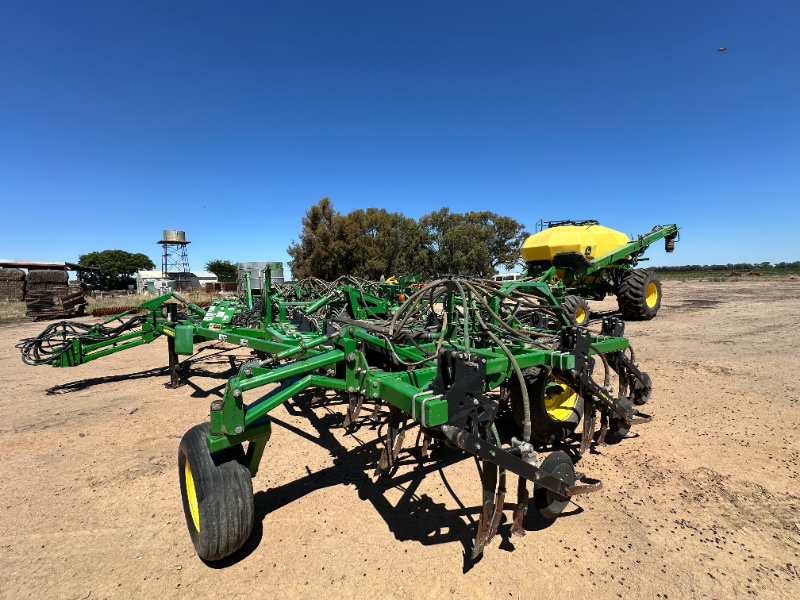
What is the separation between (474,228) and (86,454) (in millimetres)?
29580

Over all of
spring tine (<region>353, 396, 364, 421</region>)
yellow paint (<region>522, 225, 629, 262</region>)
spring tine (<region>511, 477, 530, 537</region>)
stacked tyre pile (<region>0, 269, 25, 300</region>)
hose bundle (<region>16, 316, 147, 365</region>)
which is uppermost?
yellow paint (<region>522, 225, 629, 262</region>)

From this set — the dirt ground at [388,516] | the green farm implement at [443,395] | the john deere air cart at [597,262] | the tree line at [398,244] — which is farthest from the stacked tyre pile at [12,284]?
Answer: the john deere air cart at [597,262]

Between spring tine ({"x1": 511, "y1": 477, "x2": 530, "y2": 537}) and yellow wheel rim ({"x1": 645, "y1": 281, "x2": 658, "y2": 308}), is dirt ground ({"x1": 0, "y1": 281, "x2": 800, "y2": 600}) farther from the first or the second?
yellow wheel rim ({"x1": 645, "y1": 281, "x2": 658, "y2": 308})

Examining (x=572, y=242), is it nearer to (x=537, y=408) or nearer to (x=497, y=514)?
(x=537, y=408)

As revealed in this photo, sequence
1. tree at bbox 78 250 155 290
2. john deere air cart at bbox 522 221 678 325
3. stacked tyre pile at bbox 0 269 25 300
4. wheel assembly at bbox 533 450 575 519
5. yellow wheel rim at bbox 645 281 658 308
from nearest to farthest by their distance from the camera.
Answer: wheel assembly at bbox 533 450 575 519 < john deere air cart at bbox 522 221 678 325 < yellow wheel rim at bbox 645 281 658 308 < stacked tyre pile at bbox 0 269 25 300 < tree at bbox 78 250 155 290

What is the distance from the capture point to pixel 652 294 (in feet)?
36.9

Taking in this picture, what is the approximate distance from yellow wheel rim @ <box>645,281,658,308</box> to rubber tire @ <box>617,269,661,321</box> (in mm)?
143

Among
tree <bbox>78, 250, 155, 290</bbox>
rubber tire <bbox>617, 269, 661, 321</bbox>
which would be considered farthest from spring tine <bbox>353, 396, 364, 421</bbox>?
tree <bbox>78, 250, 155, 290</bbox>

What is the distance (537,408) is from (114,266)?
6174 cm

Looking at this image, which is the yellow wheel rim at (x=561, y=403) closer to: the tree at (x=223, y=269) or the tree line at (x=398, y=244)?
the tree line at (x=398, y=244)

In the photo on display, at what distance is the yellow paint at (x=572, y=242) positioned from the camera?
32.0 ft

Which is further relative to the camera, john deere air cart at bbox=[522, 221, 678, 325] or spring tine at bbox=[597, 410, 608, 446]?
john deere air cart at bbox=[522, 221, 678, 325]

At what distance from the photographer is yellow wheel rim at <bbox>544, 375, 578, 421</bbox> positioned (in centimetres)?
405

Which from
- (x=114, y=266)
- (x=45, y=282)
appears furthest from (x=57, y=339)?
(x=114, y=266)
